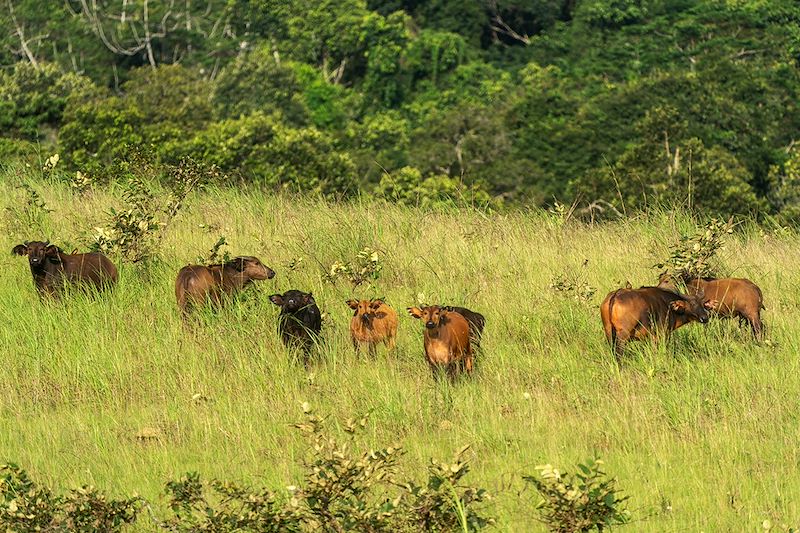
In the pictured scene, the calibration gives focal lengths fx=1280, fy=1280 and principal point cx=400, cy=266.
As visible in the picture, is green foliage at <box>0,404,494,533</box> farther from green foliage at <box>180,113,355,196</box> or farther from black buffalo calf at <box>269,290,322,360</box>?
green foliage at <box>180,113,355,196</box>

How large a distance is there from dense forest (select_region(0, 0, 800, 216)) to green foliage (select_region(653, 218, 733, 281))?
1.27 m

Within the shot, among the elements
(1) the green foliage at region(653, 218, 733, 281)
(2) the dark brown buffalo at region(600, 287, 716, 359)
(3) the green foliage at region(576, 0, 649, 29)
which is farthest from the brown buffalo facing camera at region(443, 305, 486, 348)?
(3) the green foliage at region(576, 0, 649, 29)

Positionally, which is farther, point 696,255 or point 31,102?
point 31,102

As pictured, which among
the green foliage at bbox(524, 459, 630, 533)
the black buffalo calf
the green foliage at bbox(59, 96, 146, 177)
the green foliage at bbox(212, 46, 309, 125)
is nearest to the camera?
the green foliage at bbox(524, 459, 630, 533)

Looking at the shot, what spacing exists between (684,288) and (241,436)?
3217 mm

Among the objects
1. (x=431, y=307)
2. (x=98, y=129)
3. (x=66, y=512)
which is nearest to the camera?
(x=66, y=512)

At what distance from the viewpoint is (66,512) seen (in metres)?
5.55

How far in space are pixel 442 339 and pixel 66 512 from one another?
8.17 feet

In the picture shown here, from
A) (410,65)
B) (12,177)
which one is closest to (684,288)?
(12,177)

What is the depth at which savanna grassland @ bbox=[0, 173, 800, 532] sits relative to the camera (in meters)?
6.20

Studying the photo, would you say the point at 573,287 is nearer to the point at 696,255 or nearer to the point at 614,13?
the point at 696,255

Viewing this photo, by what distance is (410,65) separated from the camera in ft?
254

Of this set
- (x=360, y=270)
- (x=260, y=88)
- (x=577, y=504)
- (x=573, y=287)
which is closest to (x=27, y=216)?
(x=360, y=270)

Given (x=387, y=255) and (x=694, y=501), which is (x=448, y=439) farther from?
(x=387, y=255)
